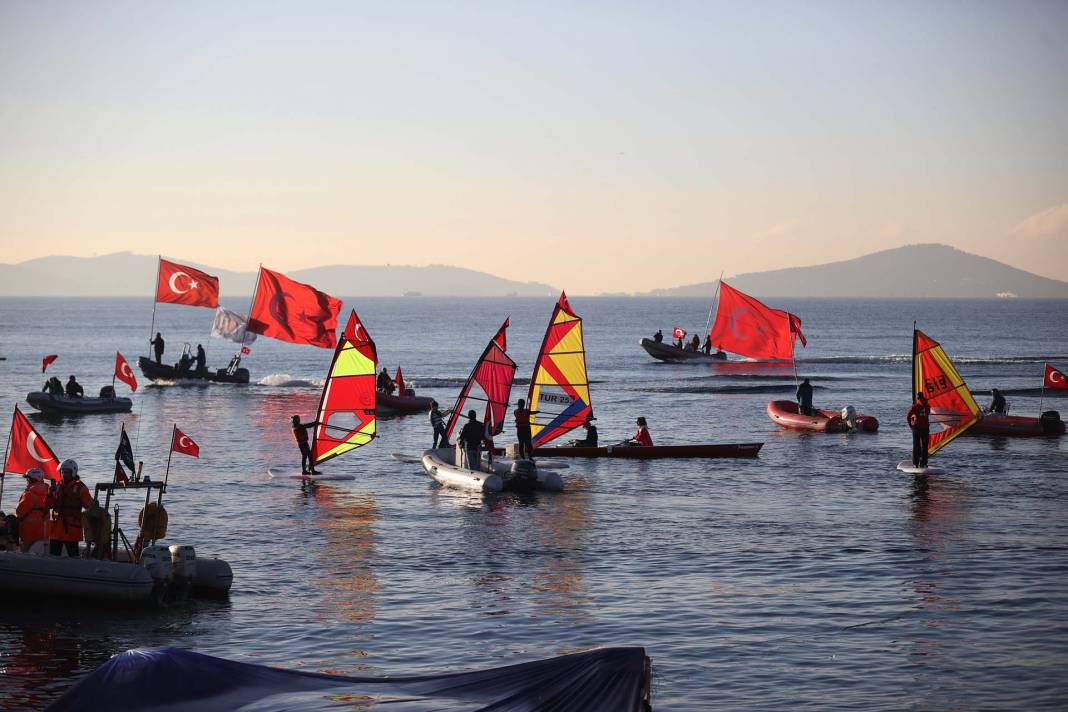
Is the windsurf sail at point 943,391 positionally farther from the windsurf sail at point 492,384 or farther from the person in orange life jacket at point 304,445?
the person in orange life jacket at point 304,445

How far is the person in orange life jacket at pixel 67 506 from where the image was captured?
1845 centimetres

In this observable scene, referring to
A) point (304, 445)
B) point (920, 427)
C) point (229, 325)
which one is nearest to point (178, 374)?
point (229, 325)

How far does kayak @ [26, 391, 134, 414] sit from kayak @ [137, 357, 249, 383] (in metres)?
13.7

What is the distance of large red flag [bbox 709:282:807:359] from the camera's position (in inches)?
2012

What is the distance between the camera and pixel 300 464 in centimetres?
3491

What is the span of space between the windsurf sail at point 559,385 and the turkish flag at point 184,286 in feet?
58.4

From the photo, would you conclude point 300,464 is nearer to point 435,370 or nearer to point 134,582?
point 134,582

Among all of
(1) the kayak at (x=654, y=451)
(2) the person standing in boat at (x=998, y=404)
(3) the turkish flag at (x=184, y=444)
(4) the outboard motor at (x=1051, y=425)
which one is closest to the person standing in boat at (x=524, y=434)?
(1) the kayak at (x=654, y=451)

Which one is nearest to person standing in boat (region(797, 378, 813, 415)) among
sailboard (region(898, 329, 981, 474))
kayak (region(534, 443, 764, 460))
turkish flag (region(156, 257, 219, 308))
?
kayak (region(534, 443, 764, 460))

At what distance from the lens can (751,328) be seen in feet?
173

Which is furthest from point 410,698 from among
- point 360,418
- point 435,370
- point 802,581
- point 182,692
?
point 435,370

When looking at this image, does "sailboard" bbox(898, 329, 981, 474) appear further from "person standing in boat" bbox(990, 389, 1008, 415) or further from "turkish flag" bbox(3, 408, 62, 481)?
"turkish flag" bbox(3, 408, 62, 481)

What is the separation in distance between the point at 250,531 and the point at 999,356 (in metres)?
Result: 81.0

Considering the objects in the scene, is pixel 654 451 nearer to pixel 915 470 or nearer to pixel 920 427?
pixel 915 470
